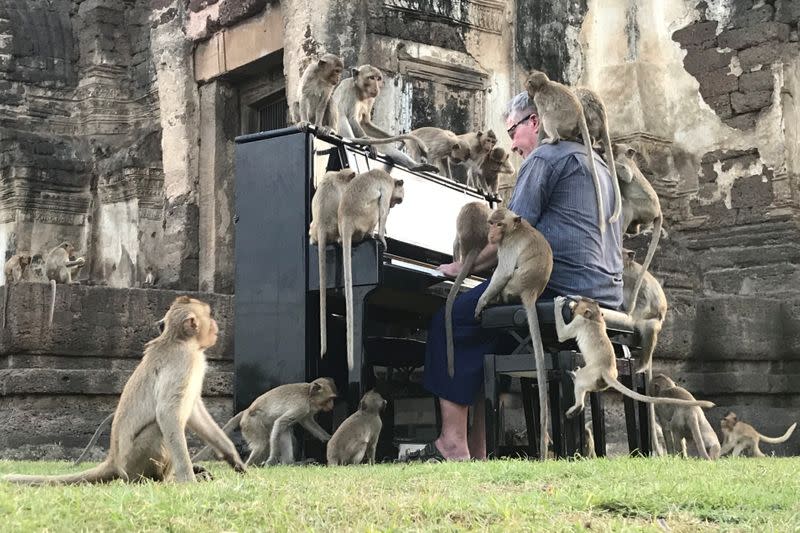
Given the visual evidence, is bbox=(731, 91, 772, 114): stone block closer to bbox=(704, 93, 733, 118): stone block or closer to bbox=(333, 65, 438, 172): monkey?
bbox=(704, 93, 733, 118): stone block

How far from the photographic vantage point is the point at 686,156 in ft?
40.3

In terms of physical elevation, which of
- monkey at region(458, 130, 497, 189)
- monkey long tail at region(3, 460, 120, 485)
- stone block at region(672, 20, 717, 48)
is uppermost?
stone block at region(672, 20, 717, 48)

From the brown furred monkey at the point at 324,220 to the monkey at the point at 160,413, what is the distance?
1843 millimetres

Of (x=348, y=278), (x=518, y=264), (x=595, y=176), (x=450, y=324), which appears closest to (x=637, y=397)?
(x=518, y=264)

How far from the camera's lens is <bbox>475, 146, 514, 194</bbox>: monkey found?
8609 mm

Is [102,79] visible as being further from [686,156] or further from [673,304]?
[673,304]

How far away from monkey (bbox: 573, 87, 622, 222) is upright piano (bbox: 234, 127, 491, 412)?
37.6 inches

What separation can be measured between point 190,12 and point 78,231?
4.52 metres

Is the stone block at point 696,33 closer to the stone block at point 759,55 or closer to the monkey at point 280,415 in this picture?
the stone block at point 759,55

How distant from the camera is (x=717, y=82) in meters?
12.1

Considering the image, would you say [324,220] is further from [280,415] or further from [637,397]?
[637,397]

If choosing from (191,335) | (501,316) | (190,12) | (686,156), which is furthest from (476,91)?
(191,335)

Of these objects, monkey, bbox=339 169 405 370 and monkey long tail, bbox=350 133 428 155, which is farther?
monkey long tail, bbox=350 133 428 155

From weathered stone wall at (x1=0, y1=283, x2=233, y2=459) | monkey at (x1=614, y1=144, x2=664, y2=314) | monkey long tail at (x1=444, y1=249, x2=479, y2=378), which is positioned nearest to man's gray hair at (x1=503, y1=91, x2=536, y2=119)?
monkey at (x1=614, y1=144, x2=664, y2=314)
